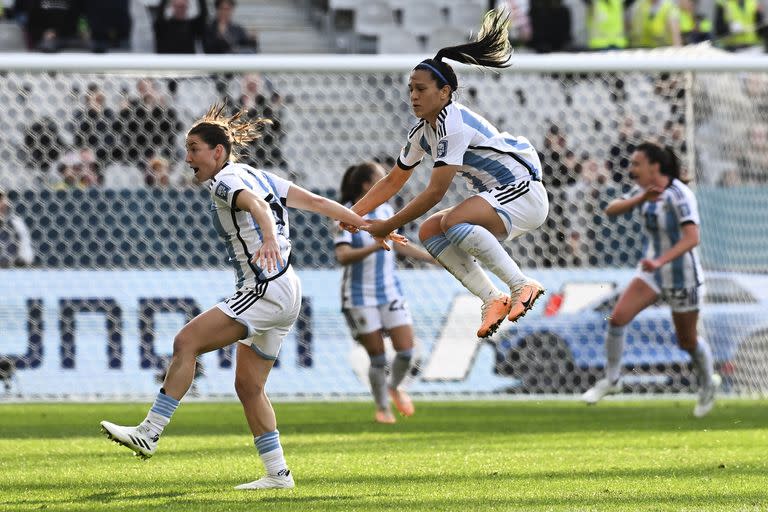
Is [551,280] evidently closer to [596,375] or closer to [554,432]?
[596,375]

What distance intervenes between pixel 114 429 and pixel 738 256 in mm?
9462

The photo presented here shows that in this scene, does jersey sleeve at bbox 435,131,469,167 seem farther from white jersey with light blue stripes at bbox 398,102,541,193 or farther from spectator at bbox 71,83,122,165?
spectator at bbox 71,83,122,165

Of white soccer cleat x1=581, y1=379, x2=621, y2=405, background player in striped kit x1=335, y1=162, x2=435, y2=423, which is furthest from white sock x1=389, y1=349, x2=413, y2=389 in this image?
white soccer cleat x1=581, y1=379, x2=621, y2=405

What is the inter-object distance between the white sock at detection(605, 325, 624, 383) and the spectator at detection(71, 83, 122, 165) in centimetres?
551

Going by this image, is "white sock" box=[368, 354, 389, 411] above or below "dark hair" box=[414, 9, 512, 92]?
below

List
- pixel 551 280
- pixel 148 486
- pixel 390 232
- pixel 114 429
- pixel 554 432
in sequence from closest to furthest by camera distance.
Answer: pixel 114 429
pixel 148 486
pixel 390 232
pixel 554 432
pixel 551 280

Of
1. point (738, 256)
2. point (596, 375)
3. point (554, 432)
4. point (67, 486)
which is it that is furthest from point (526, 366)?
point (67, 486)

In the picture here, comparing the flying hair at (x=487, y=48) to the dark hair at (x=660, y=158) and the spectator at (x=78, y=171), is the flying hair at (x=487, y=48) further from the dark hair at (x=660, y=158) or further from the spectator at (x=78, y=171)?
the spectator at (x=78, y=171)

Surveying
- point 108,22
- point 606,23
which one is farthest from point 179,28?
point 606,23

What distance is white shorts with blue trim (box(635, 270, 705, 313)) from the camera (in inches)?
469

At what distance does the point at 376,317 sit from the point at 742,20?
11.7 m

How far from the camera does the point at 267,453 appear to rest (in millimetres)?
7023

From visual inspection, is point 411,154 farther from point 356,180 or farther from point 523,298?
point 356,180

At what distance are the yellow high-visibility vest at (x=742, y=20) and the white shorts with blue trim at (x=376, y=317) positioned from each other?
1085cm
